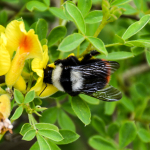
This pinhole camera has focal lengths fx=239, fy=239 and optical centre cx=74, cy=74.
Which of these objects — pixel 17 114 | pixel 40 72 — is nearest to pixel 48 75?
pixel 40 72

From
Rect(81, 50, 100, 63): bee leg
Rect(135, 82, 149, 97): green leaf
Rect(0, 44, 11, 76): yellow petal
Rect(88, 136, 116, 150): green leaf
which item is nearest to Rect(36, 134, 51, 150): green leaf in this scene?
Rect(0, 44, 11, 76): yellow petal

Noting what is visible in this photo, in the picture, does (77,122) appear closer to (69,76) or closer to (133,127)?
(133,127)

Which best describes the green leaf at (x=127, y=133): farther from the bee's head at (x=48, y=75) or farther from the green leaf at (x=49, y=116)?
the bee's head at (x=48, y=75)

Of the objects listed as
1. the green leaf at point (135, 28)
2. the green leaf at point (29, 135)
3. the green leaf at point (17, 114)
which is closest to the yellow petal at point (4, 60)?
the green leaf at point (17, 114)

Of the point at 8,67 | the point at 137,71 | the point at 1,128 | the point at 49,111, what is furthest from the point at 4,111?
the point at 137,71

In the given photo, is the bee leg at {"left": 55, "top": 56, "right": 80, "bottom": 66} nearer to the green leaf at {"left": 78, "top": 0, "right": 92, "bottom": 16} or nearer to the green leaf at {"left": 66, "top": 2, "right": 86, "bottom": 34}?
the green leaf at {"left": 66, "top": 2, "right": 86, "bottom": 34}

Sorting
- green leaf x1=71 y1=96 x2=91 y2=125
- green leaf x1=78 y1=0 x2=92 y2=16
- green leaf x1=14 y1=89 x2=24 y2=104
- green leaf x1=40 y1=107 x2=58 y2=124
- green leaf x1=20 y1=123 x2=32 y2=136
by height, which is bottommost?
green leaf x1=40 y1=107 x2=58 y2=124
